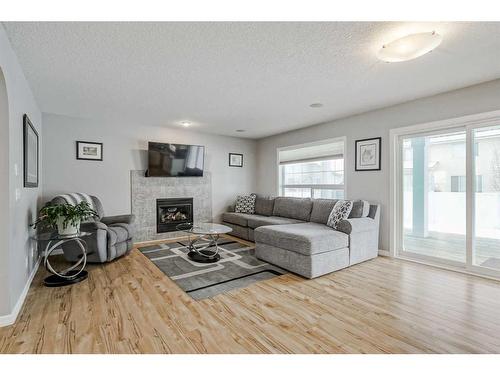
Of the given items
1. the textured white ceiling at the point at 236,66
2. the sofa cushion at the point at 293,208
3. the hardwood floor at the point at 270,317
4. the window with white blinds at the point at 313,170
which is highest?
the textured white ceiling at the point at 236,66

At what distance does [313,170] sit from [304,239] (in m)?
2.45

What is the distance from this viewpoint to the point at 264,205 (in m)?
5.44

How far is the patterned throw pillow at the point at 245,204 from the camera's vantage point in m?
5.59

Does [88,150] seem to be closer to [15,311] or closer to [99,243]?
[99,243]

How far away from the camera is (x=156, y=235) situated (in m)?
4.92

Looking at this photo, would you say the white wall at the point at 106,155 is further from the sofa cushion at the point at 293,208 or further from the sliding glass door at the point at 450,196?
the sliding glass door at the point at 450,196

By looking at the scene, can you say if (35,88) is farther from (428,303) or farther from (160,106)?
(428,303)

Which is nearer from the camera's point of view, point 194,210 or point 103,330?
point 103,330

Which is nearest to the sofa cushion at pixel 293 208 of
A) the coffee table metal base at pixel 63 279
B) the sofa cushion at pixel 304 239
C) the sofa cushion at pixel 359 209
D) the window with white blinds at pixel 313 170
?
the window with white blinds at pixel 313 170

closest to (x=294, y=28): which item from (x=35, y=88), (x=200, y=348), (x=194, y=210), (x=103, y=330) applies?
(x=200, y=348)

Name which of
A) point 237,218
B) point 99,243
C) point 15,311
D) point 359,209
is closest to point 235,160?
point 237,218

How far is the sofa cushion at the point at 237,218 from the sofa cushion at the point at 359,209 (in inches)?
79.0

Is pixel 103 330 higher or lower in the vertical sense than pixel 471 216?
lower
